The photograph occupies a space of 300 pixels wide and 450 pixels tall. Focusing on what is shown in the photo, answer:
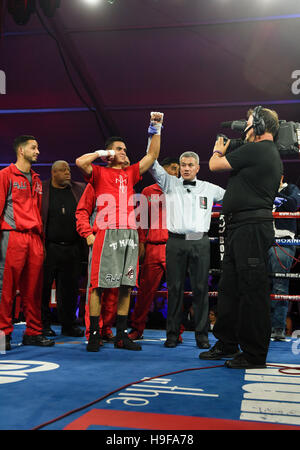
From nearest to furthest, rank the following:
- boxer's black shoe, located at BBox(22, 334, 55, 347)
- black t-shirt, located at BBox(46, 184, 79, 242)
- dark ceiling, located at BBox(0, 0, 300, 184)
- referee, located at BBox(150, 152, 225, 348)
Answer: boxer's black shoe, located at BBox(22, 334, 55, 347), referee, located at BBox(150, 152, 225, 348), black t-shirt, located at BBox(46, 184, 79, 242), dark ceiling, located at BBox(0, 0, 300, 184)

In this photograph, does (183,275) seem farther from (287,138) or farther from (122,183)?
(287,138)

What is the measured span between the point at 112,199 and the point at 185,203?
0.58m

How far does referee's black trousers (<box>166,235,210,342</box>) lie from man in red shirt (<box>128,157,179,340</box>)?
12.3 inches

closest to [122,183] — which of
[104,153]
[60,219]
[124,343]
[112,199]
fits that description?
[112,199]

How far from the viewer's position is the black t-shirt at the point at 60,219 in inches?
145

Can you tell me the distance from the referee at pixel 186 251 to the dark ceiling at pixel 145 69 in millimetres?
2761

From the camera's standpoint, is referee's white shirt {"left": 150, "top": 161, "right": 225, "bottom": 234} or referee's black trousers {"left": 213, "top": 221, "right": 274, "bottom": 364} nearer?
referee's black trousers {"left": 213, "top": 221, "right": 274, "bottom": 364}

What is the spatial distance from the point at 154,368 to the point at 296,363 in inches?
33.9

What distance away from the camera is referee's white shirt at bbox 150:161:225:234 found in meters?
3.15

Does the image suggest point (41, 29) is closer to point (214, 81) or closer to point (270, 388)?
point (214, 81)

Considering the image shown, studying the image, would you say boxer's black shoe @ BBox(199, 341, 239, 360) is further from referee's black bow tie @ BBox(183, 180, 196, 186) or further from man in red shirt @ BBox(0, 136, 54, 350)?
referee's black bow tie @ BBox(183, 180, 196, 186)

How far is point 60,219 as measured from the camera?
370cm

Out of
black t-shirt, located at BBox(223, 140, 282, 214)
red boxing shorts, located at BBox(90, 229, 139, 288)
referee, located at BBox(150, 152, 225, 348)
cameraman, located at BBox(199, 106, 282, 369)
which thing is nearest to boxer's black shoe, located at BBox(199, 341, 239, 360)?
cameraman, located at BBox(199, 106, 282, 369)

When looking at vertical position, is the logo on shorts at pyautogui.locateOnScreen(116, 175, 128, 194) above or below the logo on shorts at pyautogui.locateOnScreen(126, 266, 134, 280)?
above
